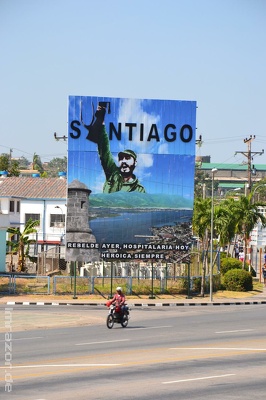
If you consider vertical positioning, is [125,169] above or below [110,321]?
above

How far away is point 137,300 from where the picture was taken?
52344 mm

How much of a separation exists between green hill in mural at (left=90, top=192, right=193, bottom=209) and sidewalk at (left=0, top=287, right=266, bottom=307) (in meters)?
5.11

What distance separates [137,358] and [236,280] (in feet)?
106

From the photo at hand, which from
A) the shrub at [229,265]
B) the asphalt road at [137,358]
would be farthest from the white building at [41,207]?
the asphalt road at [137,358]

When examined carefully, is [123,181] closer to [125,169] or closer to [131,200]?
[125,169]

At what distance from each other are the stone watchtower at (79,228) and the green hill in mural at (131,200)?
0.60m

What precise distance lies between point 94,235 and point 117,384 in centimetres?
3362

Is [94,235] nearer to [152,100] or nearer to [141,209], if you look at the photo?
[141,209]

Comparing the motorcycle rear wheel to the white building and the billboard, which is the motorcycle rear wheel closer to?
the billboard

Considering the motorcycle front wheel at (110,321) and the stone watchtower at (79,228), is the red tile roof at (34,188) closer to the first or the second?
the stone watchtower at (79,228)

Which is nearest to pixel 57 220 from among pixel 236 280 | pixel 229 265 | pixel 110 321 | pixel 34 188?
pixel 34 188

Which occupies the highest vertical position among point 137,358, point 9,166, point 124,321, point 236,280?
point 9,166

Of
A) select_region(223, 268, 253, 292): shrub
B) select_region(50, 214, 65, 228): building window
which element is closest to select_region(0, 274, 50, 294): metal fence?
select_region(223, 268, 253, 292): shrub

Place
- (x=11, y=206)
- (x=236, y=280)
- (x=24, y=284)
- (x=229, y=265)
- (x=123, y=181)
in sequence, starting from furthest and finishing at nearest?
1. (x=11, y=206)
2. (x=229, y=265)
3. (x=236, y=280)
4. (x=24, y=284)
5. (x=123, y=181)
